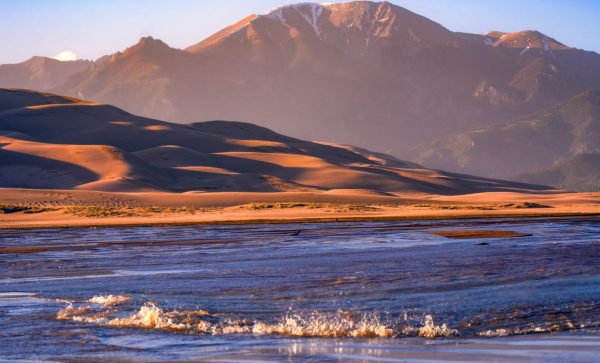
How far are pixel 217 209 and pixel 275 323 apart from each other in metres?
47.2

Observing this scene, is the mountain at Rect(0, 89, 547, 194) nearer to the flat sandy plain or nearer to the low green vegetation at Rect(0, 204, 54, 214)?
the flat sandy plain

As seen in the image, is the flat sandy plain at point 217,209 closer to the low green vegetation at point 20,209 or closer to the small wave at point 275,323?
the low green vegetation at point 20,209

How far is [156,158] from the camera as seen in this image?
365 ft

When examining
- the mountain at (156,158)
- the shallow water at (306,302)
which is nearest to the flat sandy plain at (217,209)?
the mountain at (156,158)

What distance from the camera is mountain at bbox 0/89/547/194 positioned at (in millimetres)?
93375

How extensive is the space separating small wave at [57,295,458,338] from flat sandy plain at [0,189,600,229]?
105 feet

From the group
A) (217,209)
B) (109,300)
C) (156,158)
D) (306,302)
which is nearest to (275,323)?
(306,302)

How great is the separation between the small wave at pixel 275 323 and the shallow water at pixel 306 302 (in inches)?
1.4

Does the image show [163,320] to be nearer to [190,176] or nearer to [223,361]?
[223,361]

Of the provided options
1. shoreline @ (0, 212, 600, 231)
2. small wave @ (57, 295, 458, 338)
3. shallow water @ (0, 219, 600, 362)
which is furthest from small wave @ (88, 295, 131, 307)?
shoreline @ (0, 212, 600, 231)

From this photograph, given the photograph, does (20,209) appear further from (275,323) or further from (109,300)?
(275,323)

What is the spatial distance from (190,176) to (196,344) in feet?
278

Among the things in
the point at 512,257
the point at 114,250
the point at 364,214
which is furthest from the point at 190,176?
the point at 512,257

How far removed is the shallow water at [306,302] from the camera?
14.3 m
